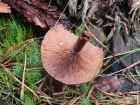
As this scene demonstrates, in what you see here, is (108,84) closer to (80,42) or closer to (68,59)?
(68,59)

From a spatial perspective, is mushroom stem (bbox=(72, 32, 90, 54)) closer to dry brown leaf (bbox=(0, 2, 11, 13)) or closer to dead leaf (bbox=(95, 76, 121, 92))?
dead leaf (bbox=(95, 76, 121, 92))

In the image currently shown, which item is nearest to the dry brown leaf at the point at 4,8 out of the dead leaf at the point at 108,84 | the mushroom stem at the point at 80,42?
the mushroom stem at the point at 80,42

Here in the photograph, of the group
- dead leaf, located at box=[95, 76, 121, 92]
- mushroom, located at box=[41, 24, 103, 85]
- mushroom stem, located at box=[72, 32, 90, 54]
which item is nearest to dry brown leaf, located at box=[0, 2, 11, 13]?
mushroom, located at box=[41, 24, 103, 85]

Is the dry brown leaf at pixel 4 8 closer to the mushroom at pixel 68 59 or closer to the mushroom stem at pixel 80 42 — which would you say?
the mushroom at pixel 68 59

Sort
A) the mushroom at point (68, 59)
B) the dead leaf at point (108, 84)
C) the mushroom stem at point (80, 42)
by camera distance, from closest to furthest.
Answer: the mushroom stem at point (80, 42), the mushroom at point (68, 59), the dead leaf at point (108, 84)

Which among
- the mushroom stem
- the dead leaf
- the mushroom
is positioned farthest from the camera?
the dead leaf

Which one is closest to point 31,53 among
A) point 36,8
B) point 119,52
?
point 36,8

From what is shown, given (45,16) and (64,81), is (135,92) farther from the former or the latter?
(45,16)
